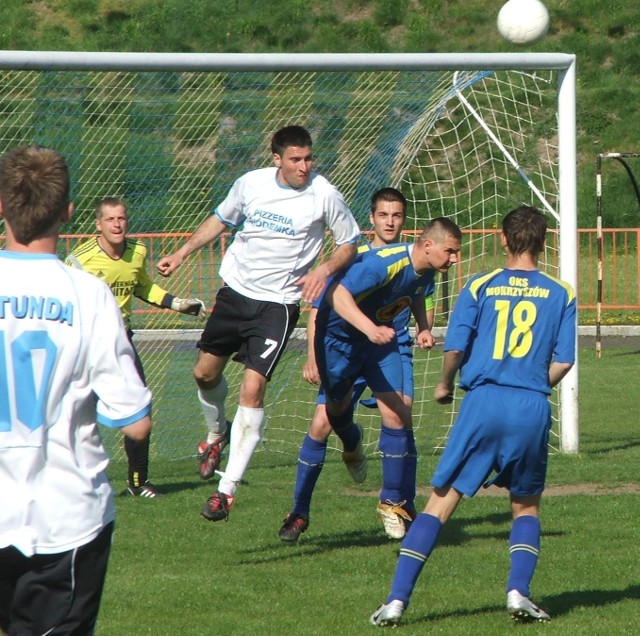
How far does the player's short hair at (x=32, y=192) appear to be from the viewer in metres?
2.98

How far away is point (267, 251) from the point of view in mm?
6906

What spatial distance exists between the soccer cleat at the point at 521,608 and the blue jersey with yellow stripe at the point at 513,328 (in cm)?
82

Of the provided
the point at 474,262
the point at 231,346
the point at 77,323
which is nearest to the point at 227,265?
the point at 231,346

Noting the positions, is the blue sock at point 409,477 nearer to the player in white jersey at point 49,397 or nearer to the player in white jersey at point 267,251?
the player in white jersey at point 267,251

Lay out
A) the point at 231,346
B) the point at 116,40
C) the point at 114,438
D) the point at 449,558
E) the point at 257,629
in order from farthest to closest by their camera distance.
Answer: the point at 116,40
the point at 114,438
the point at 231,346
the point at 449,558
the point at 257,629

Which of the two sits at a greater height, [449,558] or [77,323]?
[77,323]

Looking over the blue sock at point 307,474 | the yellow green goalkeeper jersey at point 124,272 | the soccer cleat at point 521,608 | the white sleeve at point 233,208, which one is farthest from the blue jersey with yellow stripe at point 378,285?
the yellow green goalkeeper jersey at point 124,272

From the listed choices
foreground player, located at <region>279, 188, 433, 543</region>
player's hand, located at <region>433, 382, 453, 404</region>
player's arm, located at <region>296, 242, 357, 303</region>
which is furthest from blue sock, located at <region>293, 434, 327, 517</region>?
player's hand, located at <region>433, 382, 453, 404</region>

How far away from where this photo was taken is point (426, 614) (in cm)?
512

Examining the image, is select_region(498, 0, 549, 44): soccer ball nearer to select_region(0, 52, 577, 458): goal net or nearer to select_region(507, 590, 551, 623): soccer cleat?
select_region(0, 52, 577, 458): goal net

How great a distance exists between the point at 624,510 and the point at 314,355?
227 cm

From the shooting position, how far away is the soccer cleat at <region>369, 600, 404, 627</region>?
4832 millimetres

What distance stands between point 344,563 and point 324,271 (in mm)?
1462

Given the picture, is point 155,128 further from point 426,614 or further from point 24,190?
point 24,190
